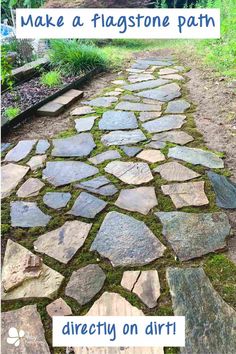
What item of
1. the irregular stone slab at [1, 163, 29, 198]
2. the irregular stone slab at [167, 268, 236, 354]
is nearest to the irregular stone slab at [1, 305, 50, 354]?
the irregular stone slab at [167, 268, 236, 354]

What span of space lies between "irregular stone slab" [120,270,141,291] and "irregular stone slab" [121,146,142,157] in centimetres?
125

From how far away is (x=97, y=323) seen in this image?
1457mm

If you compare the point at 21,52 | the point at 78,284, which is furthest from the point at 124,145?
the point at 21,52

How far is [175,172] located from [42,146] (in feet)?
3.80

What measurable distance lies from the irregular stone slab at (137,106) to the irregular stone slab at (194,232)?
1850 millimetres

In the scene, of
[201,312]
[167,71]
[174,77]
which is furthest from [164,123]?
[201,312]

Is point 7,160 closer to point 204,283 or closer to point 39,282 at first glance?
point 39,282

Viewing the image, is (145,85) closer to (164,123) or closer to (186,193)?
(164,123)

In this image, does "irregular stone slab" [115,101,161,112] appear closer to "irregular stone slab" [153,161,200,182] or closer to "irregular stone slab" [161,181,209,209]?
"irregular stone slab" [153,161,200,182]

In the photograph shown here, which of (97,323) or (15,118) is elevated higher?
(15,118)

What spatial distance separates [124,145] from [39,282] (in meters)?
1.55

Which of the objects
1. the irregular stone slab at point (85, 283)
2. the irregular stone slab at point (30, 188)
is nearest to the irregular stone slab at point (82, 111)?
the irregular stone slab at point (30, 188)

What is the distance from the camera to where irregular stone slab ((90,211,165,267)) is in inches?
72.3

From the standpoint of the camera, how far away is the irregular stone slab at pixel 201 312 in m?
1.40
